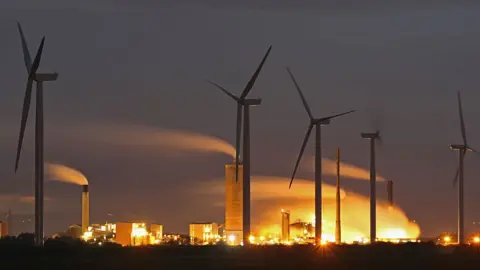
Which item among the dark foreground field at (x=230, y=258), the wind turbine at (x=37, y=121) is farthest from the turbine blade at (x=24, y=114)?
the dark foreground field at (x=230, y=258)

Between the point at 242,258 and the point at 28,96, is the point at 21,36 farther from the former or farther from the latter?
the point at 242,258

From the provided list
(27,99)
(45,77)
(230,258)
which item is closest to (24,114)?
(27,99)

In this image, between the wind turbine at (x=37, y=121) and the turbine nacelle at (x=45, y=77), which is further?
the turbine nacelle at (x=45, y=77)

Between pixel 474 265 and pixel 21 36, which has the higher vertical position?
pixel 21 36

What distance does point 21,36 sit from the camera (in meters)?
136

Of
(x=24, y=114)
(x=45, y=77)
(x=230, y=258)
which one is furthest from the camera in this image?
(x=230, y=258)

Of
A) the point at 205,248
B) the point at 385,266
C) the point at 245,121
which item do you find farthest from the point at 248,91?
the point at 385,266

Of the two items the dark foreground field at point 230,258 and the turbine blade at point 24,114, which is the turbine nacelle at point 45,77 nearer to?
the turbine blade at point 24,114

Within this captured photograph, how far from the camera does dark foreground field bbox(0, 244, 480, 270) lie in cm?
13462

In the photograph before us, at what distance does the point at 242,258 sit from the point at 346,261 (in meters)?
13.6

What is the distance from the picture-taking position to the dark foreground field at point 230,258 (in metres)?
135

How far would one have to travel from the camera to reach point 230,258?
162m

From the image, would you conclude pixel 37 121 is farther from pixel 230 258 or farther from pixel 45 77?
pixel 230 258

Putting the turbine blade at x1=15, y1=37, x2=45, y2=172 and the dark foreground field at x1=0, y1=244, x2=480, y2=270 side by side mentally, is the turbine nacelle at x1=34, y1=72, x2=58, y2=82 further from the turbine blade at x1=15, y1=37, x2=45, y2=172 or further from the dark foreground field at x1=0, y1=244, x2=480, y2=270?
the dark foreground field at x1=0, y1=244, x2=480, y2=270
